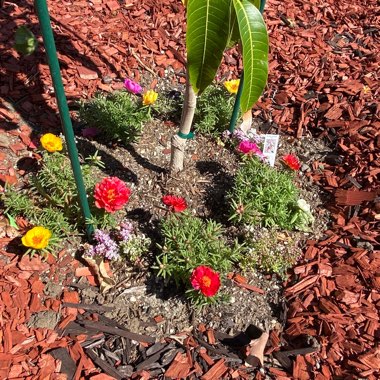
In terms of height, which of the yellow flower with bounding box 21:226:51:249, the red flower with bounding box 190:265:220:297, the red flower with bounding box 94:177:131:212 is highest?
the red flower with bounding box 94:177:131:212

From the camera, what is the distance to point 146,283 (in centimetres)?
243

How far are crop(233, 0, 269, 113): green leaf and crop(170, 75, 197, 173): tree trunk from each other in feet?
2.23

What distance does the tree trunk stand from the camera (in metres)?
2.33

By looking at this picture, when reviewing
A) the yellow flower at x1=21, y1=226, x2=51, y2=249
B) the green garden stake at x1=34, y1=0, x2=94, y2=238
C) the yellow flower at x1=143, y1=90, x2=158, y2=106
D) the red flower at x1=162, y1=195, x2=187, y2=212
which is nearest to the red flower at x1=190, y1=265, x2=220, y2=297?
the red flower at x1=162, y1=195, x2=187, y2=212

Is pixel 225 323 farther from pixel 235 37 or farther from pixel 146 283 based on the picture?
pixel 235 37

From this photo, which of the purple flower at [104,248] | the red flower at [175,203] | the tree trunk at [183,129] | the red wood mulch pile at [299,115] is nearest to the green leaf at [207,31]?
the tree trunk at [183,129]

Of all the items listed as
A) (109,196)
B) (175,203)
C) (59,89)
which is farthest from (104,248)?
(59,89)

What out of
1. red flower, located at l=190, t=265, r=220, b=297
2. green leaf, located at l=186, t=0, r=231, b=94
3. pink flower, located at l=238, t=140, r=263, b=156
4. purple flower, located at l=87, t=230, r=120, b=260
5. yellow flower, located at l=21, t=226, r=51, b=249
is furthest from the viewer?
pink flower, located at l=238, t=140, r=263, b=156

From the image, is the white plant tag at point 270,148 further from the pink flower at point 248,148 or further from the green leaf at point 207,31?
the green leaf at point 207,31

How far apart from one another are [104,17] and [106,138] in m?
1.28

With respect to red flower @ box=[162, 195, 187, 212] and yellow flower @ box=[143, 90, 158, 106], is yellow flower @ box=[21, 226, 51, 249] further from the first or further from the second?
yellow flower @ box=[143, 90, 158, 106]

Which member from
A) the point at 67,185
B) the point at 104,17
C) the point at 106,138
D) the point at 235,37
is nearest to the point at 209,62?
the point at 235,37

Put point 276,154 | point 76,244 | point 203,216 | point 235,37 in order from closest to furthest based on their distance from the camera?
point 235,37
point 76,244
point 203,216
point 276,154

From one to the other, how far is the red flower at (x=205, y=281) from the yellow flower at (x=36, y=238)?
78 cm
